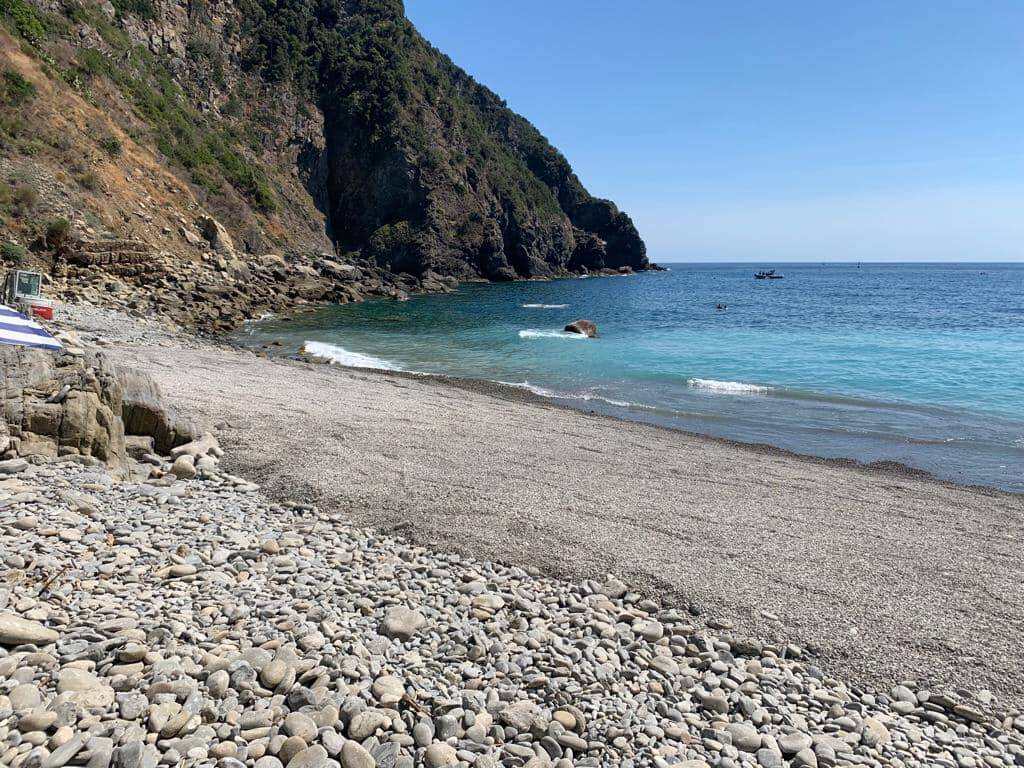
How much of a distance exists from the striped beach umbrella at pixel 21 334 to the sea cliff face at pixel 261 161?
68.2 feet

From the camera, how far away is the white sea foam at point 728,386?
67.3 ft

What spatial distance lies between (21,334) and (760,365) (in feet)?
76.3

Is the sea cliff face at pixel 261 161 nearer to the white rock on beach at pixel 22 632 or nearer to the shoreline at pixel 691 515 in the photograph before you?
the shoreline at pixel 691 515

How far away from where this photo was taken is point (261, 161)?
63000 millimetres

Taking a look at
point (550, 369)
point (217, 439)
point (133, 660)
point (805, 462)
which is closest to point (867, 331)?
point (550, 369)

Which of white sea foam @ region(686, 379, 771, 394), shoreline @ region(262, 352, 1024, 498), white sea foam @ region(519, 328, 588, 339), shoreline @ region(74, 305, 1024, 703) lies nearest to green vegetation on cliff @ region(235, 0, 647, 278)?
white sea foam @ region(519, 328, 588, 339)

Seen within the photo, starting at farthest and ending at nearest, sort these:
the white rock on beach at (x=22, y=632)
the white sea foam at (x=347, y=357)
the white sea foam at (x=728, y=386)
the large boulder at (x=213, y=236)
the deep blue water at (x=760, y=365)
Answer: the large boulder at (x=213, y=236) < the white sea foam at (x=347, y=357) < the white sea foam at (x=728, y=386) < the deep blue water at (x=760, y=365) < the white rock on beach at (x=22, y=632)

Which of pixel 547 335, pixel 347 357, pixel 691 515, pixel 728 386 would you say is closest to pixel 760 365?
pixel 728 386

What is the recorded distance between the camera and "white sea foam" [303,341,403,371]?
76.3 ft

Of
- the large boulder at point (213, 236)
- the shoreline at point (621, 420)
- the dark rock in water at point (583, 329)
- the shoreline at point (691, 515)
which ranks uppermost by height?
the large boulder at point (213, 236)

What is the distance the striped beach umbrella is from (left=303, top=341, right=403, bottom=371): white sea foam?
44.7 ft

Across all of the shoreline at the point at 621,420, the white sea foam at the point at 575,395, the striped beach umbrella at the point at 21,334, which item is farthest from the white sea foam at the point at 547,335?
the striped beach umbrella at the point at 21,334

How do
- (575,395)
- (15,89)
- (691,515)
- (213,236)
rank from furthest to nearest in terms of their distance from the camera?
(213,236) → (15,89) → (575,395) → (691,515)

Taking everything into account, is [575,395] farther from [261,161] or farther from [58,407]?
[261,161]
